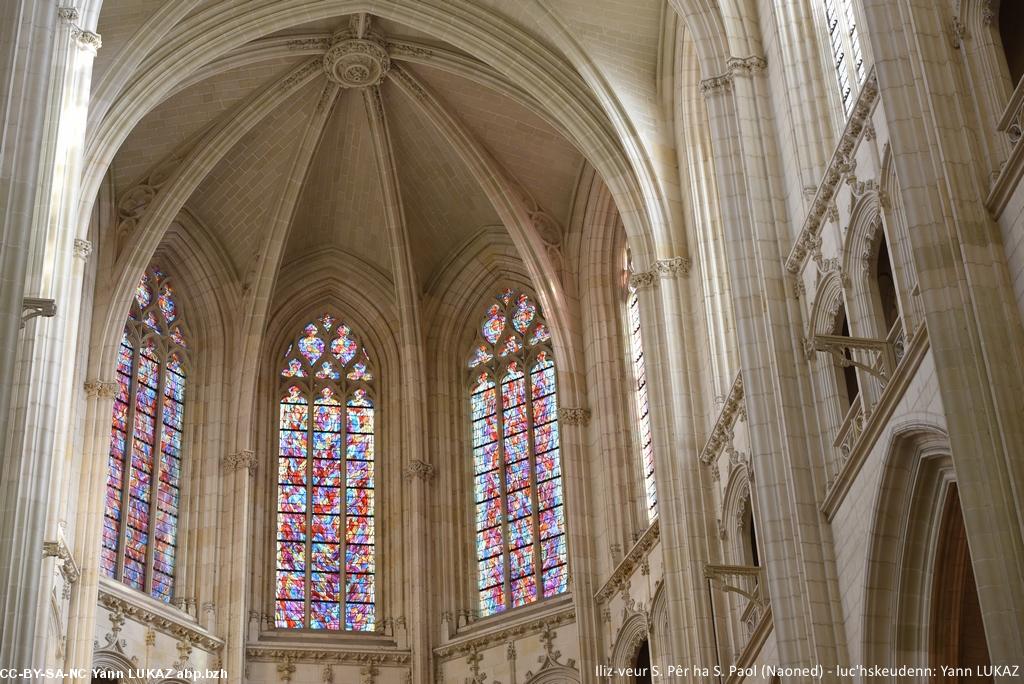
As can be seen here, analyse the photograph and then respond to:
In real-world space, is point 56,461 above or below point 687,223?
below

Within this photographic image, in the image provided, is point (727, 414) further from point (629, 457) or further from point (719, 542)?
point (629, 457)

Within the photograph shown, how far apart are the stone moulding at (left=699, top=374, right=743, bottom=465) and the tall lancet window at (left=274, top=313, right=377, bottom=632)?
27.4ft

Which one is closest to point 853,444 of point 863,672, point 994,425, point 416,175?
point 863,672

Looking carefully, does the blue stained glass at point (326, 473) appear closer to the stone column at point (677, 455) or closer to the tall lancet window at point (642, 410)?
the tall lancet window at point (642, 410)

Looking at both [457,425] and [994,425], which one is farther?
[457,425]

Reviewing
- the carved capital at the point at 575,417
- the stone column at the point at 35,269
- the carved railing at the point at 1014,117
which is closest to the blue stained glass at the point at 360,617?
the carved capital at the point at 575,417

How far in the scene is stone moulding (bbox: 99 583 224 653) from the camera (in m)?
23.9

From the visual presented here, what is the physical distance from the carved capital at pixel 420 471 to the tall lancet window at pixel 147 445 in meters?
3.78

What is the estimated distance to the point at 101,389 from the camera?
2464 cm

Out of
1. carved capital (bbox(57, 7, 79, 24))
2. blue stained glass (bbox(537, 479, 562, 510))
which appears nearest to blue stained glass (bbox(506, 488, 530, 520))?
blue stained glass (bbox(537, 479, 562, 510))

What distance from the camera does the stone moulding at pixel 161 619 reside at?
23922 millimetres

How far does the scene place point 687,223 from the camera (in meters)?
22.7

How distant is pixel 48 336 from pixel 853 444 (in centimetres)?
888

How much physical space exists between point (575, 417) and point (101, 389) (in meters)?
7.26
